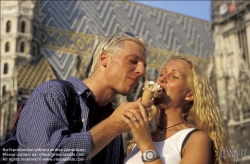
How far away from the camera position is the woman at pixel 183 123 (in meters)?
2.10

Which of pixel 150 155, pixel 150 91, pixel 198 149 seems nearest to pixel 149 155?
pixel 150 155

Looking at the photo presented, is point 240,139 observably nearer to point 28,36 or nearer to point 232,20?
point 232,20

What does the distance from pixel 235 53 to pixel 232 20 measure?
7.54 feet

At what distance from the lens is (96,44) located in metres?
22.9

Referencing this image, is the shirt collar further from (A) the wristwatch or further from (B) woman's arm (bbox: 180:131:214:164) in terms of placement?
(B) woman's arm (bbox: 180:131:214:164)

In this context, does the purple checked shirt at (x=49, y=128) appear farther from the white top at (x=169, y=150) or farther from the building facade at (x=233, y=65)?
the building facade at (x=233, y=65)

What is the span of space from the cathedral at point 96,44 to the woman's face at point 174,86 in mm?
15330

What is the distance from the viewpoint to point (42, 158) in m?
1.83

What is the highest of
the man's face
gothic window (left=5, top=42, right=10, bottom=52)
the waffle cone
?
gothic window (left=5, top=42, right=10, bottom=52)

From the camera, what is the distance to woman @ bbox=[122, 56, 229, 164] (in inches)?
82.8

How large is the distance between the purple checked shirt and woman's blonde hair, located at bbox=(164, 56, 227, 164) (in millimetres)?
735

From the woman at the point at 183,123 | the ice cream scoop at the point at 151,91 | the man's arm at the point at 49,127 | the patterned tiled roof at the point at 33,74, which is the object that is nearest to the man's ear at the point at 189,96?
the woman at the point at 183,123

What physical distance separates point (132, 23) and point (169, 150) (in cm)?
2671

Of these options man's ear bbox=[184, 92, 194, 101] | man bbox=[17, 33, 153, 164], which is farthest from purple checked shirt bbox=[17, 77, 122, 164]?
man's ear bbox=[184, 92, 194, 101]
